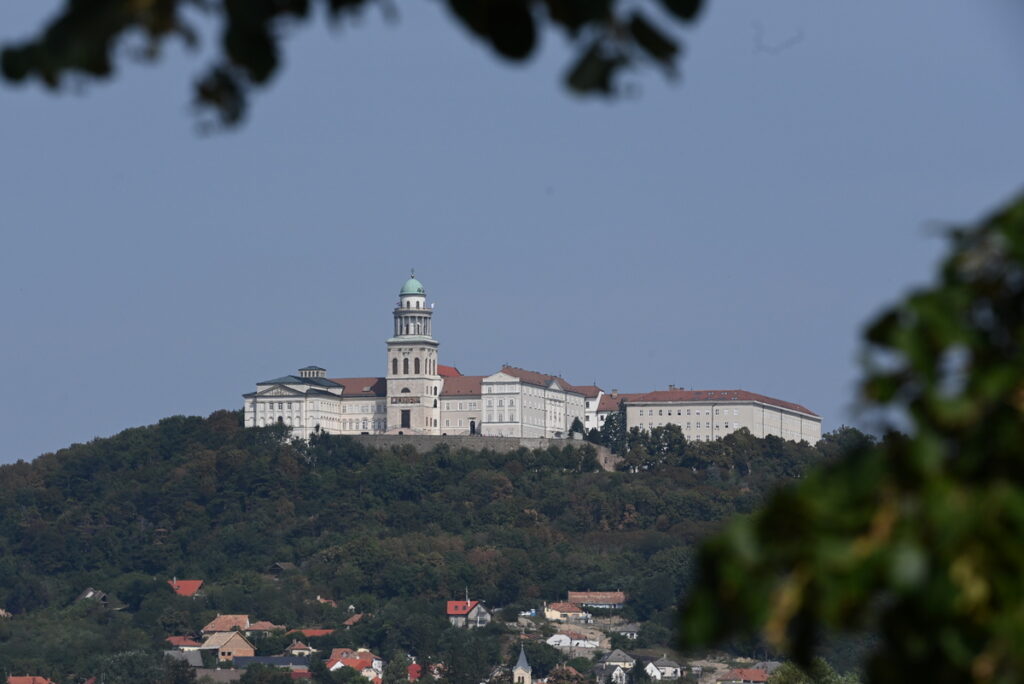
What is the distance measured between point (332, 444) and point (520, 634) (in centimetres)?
2269

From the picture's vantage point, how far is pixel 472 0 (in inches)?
132

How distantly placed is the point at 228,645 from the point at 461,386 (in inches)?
1141

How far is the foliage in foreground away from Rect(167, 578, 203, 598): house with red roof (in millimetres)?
116321

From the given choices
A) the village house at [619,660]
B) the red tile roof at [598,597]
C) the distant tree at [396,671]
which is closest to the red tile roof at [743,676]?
the village house at [619,660]

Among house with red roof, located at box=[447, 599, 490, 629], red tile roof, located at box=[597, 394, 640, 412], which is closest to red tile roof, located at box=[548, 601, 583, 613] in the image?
house with red roof, located at box=[447, 599, 490, 629]

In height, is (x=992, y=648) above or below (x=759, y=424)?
below

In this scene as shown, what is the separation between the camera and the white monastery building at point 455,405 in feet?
421

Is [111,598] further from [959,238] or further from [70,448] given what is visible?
[959,238]

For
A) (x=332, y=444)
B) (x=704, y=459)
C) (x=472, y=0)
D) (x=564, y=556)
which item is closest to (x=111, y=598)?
(x=332, y=444)

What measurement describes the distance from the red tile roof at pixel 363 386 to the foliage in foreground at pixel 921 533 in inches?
5033

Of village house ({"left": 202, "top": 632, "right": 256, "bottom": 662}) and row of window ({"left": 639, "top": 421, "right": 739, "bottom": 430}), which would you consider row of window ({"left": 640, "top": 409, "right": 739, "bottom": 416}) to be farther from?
village house ({"left": 202, "top": 632, "right": 256, "bottom": 662})

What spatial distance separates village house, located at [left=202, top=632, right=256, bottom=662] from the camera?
104 m

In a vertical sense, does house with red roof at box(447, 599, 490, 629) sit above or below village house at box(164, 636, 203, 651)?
above

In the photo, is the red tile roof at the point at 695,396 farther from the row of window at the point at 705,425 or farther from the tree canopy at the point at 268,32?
the tree canopy at the point at 268,32
